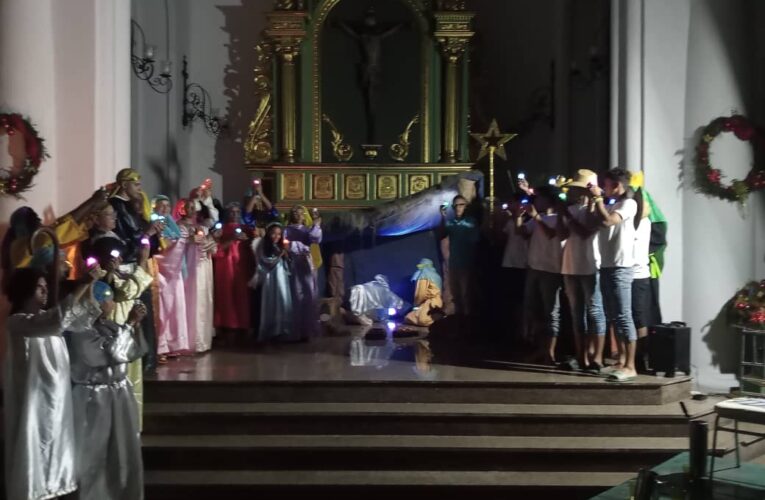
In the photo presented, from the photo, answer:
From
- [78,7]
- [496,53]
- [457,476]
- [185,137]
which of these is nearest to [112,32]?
[78,7]

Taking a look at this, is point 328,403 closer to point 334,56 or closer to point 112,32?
point 112,32

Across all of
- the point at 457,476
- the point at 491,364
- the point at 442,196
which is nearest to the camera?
the point at 457,476

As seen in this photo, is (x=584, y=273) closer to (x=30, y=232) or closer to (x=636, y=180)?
(x=636, y=180)

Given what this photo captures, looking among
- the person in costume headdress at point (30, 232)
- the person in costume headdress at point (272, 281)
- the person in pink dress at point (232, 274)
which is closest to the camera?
the person in costume headdress at point (30, 232)

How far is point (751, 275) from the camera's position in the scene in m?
8.00

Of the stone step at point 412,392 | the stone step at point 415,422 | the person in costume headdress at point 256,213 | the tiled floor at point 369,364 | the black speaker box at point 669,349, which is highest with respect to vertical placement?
the person in costume headdress at point 256,213

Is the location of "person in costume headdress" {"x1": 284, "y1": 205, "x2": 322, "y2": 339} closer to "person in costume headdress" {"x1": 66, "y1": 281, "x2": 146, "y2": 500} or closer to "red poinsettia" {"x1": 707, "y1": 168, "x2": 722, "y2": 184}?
"person in costume headdress" {"x1": 66, "y1": 281, "x2": 146, "y2": 500}

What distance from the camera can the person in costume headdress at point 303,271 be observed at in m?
8.66

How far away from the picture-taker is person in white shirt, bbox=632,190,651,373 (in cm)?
669

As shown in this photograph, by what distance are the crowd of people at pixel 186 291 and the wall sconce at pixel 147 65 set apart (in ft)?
8.76

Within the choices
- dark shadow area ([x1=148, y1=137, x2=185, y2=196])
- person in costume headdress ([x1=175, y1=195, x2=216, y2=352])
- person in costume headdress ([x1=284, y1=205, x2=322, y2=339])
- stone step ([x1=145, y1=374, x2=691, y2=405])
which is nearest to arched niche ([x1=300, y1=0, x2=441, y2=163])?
dark shadow area ([x1=148, y1=137, x2=185, y2=196])

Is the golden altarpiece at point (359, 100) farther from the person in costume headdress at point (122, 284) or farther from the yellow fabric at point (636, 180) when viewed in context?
the person in costume headdress at point (122, 284)

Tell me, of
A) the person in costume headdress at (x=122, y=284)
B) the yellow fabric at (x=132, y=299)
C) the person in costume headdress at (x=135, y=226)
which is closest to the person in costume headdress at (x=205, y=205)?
the person in costume headdress at (x=135, y=226)

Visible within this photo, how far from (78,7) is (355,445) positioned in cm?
535
